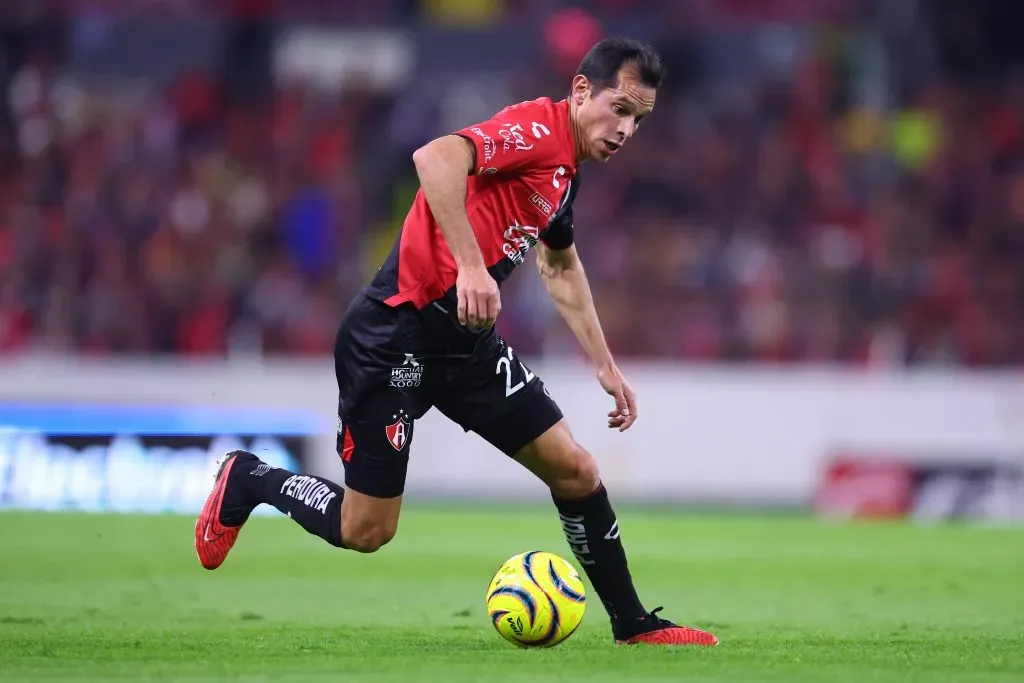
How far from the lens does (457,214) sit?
5.65 m

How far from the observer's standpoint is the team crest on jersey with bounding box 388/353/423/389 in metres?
6.11

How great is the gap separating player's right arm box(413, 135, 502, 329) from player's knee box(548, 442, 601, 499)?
83cm

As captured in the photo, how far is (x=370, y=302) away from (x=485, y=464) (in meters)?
10.7

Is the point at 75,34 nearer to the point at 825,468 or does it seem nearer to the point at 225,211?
the point at 225,211

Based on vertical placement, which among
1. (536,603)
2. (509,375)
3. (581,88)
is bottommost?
(536,603)

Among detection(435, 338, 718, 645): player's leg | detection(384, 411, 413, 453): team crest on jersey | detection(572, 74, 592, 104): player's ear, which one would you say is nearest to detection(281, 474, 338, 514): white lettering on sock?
detection(384, 411, 413, 453): team crest on jersey

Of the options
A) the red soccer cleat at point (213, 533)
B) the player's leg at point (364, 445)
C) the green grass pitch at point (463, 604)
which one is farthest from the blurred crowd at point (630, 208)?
the player's leg at point (364, 445)

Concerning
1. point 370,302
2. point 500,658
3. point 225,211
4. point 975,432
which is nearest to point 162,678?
point 500,658

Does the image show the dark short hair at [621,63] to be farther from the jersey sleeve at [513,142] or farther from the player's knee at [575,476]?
the player's knee at [575,476]

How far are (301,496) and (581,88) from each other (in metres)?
2.10

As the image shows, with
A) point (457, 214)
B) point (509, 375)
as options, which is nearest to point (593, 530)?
point (509, 375)

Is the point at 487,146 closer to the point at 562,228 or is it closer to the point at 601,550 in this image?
the point at 562,228

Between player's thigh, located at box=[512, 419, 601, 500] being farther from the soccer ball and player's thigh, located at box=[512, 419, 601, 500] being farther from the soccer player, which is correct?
the soccer ball

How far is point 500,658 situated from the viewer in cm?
578
